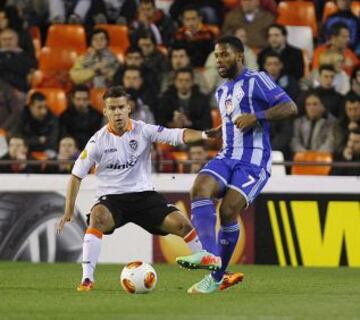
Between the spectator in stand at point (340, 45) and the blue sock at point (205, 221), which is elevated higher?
the spectator in stand at point (340, 45)

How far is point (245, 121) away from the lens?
30.6ft

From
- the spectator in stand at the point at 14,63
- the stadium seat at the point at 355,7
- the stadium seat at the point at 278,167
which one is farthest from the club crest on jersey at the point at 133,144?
the stadium seat at the point at 355,7

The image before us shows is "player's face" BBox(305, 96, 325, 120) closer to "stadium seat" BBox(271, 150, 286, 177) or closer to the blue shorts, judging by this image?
"stadium seat" BBox(271, 150, 286, 177)

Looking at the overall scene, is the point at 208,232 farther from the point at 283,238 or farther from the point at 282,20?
the point at 282,20

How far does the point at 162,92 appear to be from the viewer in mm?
16453

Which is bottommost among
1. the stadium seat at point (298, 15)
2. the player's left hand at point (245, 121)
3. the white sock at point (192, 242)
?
the white sock at point (192, 242)

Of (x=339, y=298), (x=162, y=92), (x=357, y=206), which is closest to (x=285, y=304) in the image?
(x=339, y=298)

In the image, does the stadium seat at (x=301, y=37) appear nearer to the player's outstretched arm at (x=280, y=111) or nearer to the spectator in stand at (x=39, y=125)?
the spectator in stand at (x=39, y=125)

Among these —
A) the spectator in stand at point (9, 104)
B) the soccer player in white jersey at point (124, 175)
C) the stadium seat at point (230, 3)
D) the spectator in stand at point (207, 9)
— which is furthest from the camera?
the stadium seat at point (230, 3)

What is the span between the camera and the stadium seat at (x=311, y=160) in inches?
590

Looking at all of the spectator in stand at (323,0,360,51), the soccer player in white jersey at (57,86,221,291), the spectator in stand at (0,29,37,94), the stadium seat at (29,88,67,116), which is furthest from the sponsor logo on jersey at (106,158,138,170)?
the spectator in stand at (323,0,360,51)

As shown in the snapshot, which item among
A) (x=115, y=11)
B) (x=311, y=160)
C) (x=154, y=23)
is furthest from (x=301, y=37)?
(x=311, y=160)

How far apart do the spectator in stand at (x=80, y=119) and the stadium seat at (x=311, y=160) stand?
104 inches

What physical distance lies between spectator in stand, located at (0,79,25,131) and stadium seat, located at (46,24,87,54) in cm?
177
